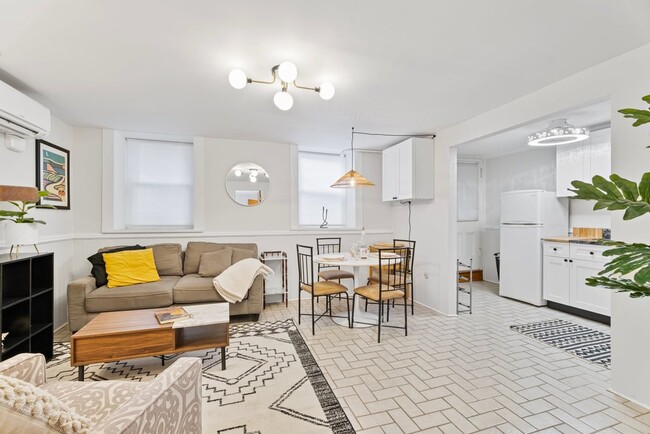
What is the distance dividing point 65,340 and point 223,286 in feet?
5.57

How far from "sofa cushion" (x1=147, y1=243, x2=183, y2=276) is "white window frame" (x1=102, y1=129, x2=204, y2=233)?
1.12 feet

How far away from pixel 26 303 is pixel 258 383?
6.58ft

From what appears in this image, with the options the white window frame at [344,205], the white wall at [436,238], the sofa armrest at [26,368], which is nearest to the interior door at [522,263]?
the white wall at [436,238]

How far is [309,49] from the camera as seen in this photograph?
2.12 metres

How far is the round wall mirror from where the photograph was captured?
4.61 m

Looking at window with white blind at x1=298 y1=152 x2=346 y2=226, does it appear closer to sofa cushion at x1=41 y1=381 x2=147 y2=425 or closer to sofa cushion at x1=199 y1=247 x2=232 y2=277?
sofa cushion at x1=199 y1=247 x2=232 y2=277

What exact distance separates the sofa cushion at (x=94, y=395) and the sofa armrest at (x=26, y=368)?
6 cm

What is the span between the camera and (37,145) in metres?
3.20

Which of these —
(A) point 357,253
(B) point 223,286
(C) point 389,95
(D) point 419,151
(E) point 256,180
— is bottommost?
(B) point 223,286

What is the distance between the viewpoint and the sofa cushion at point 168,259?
3.90 metres

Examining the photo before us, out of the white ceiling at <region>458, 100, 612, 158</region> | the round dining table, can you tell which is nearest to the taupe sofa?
the round dining table

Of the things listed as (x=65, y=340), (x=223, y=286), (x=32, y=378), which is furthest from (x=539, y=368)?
(x=65, y=340)

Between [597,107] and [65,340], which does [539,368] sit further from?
[65,340]

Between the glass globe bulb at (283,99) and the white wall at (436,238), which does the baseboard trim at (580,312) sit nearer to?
Answer: the white wall at (436,238)
